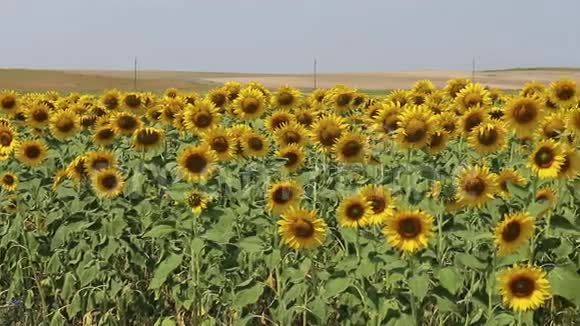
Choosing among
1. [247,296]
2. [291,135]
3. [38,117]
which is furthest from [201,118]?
[247,296]

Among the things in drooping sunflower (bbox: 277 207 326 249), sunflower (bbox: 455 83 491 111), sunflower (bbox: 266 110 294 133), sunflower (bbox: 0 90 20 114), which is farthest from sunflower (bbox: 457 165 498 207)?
sunflower (bbox: 0 90 20 114)

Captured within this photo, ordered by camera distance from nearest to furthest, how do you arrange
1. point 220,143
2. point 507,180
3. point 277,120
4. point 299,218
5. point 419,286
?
point 419,286
point 299,218
point 507,180
point 220,143
point 277,120

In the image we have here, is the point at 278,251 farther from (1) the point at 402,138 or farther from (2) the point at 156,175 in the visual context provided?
(2) the point at 156,175

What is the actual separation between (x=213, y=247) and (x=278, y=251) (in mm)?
429

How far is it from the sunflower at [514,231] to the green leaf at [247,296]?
1380mm

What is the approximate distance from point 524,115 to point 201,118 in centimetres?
239

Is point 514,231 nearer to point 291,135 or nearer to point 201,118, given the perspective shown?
point 291,135

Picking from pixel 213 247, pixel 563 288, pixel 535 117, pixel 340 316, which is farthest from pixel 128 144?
pixel 563 288

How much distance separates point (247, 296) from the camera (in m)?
4.41

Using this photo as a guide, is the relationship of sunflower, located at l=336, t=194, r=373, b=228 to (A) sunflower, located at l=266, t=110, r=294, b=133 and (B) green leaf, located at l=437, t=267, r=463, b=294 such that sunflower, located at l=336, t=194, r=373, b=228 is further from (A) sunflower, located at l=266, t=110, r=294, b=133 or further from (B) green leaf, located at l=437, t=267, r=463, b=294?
(A) sunflower, located at l=266, t=110, r=294, b=133

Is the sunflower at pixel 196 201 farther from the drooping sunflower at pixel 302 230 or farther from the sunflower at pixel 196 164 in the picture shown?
the drooping sunflower at pixel 302 230

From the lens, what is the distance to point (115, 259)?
17.4 ft

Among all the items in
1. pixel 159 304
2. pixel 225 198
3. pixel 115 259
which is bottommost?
pixel 159 304

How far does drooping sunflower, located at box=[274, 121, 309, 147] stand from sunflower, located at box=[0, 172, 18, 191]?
6.20 feet
